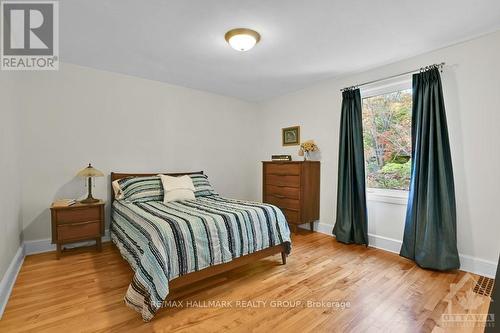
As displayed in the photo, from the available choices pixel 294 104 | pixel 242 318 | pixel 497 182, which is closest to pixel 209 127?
pixel 294 104

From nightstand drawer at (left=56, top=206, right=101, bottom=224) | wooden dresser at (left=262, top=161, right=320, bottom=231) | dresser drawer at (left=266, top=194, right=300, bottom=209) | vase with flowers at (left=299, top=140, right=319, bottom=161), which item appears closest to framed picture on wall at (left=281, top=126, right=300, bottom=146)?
vase with flowers at (left=299, top=140, right=319, bottom=161)

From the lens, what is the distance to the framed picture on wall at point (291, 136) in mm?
4105

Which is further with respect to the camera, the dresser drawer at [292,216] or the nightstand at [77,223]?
the dresser drawer at [292,216]

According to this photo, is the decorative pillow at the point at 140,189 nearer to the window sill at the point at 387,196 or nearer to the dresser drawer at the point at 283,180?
the dresser drawer at the point at 283,180

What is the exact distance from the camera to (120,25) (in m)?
2.18

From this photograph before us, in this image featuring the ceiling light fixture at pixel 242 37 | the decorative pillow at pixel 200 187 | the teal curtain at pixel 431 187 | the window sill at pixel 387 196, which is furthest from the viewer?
the decorative pillow at pixel 200 187

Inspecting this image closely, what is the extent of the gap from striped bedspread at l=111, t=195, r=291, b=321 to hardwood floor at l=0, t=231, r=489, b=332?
23cm

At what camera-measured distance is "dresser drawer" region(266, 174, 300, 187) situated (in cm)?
A: 355

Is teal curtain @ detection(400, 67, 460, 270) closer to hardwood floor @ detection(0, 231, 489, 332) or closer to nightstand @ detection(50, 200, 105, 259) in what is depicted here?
hardwood floor @ detection(0, 231, 489, 332)

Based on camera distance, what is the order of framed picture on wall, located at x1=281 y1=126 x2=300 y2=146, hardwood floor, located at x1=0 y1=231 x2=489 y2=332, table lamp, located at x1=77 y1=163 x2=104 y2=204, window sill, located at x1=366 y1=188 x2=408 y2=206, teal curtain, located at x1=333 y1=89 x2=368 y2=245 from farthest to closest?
framed picture on wall, located at x1=281 y1=126 x2=300 y2=146
teal curtain, located at x1=333 y1=89 x2=368 y2=245
window sill, located at x1=366 y1=188 x2=408 y2=206
table lamp, located at x1=77 y1=163 x2=104 y2=204
hardwood floor, located at x1=0 y1=231 x2=489 y2=332

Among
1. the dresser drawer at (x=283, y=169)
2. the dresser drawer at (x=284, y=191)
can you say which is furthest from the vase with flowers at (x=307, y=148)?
the dresser drawer at (x=284, y=191)

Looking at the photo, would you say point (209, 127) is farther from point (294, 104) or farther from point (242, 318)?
point (242, 318)

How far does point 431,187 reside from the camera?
8.20 ft

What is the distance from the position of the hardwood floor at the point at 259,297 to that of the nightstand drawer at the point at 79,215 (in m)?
0.42
